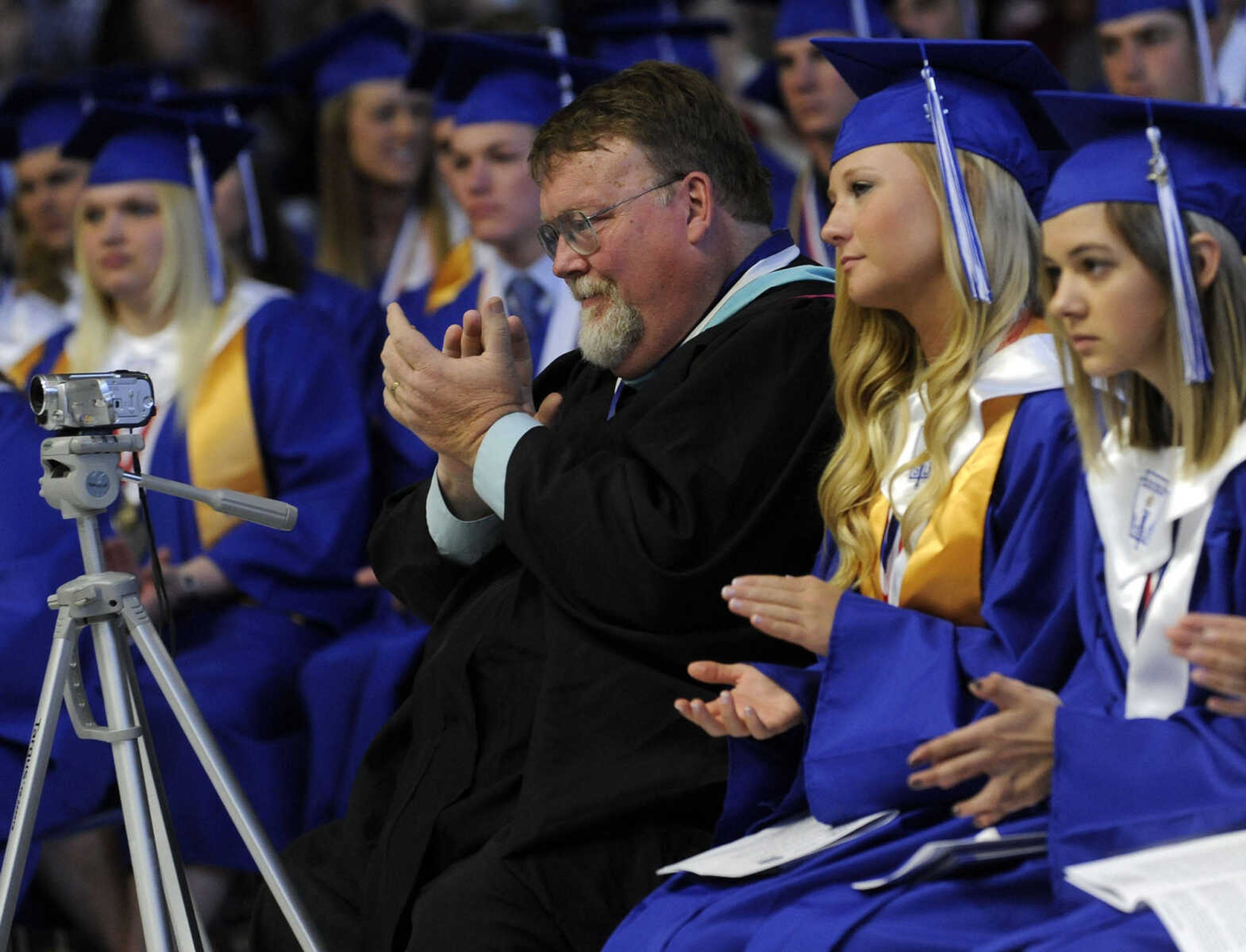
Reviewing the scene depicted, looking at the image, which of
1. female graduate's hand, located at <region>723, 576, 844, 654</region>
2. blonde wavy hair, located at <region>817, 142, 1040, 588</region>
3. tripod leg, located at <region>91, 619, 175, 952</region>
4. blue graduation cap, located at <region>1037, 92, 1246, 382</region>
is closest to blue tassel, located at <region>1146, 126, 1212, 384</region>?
blue graduation cap, located at <region>1037, 92, 1246, 382</region>

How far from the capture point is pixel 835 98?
544cm

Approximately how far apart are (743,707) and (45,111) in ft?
16.3

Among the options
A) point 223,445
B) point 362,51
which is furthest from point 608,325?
point 362,51

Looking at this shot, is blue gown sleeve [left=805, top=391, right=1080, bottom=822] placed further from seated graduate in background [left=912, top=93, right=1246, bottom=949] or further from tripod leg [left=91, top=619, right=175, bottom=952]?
tripod leg [left=91, top=619, right=175, bottom=952]

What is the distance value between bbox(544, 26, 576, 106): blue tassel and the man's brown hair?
1.97m

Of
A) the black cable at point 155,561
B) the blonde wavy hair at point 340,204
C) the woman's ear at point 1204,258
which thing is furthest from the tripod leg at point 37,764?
the blonde wavy hair at point 340,204

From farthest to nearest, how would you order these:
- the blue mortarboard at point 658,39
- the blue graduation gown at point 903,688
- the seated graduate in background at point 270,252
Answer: the blue mortarboard at point 658,39, the seated graduate in background at point 270,252, the blue graduation gown at point 903,688

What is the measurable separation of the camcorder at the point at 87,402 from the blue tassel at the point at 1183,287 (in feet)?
4.98

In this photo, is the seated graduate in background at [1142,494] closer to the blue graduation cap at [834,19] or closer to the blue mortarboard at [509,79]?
the blue mortarboard at [509,79]

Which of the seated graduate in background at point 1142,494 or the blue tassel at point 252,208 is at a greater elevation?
the blue tassel at point 252,208

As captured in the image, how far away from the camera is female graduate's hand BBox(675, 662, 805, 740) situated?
2430 mm

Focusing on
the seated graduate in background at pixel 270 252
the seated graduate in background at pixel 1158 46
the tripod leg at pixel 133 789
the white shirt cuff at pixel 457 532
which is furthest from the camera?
the seated graduate in background at pixel 270 252

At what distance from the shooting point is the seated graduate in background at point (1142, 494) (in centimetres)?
202

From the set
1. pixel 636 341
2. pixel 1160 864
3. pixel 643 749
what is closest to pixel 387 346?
pixel 636 341
